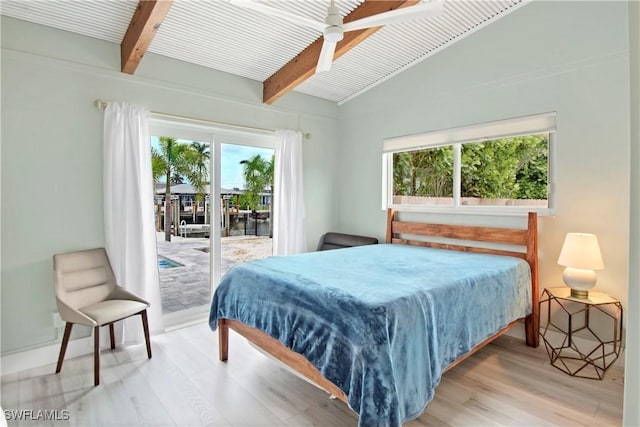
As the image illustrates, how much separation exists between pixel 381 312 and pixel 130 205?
8.14 feet

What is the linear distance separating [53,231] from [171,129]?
137 centimetres

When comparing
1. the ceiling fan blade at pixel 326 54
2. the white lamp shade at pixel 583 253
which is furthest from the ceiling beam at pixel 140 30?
the white lamp shade at pixel 583 253

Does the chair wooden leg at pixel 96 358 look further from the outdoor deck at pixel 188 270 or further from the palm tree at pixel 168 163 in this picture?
the palm tree at pixel 168 163

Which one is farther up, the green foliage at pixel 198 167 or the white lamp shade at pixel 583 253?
the green foliage at pixel 198 167

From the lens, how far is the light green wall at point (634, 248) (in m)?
0.40

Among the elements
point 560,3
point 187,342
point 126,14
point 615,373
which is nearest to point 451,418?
point 615,373

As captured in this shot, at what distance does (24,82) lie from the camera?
8.79ft

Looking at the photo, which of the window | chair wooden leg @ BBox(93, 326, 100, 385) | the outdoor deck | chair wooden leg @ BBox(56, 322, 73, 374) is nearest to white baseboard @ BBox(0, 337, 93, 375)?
chair wooden leg @ BBox(56, 322, 73, 374)

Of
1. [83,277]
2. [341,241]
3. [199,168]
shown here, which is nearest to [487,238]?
[341,241]

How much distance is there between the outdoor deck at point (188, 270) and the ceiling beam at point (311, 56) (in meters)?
1.75

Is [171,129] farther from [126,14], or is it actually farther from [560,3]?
[560,3]

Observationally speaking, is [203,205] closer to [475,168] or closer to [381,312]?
[381,312]

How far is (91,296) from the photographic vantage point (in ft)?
9.36

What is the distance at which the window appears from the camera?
323cm
